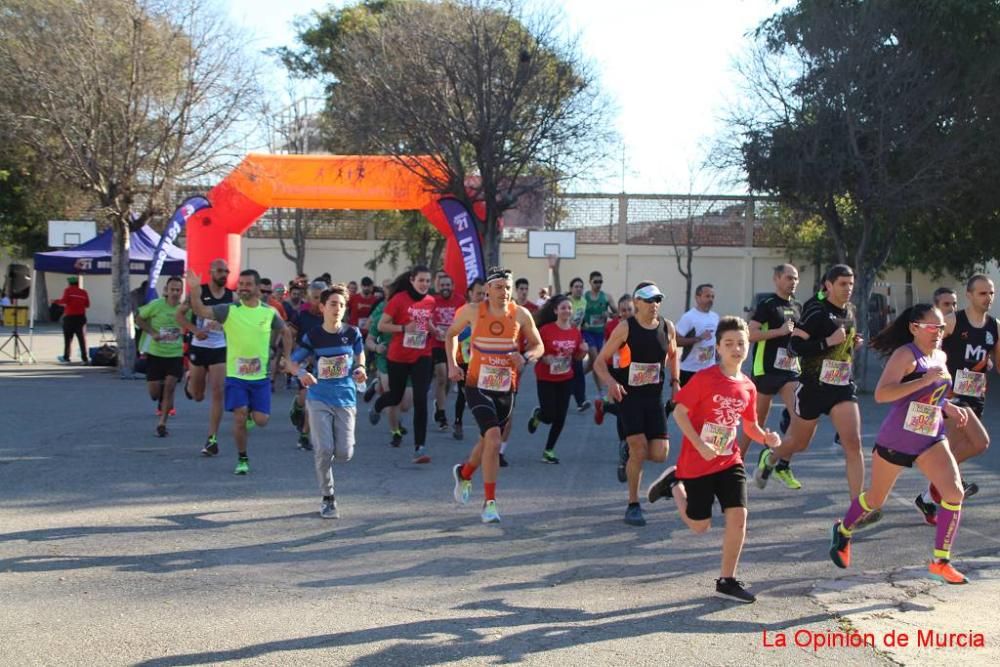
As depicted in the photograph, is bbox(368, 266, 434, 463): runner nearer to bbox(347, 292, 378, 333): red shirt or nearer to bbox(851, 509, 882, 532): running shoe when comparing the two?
bbox(851, 509, 882, 532): running shoe

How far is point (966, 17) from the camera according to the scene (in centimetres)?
1894

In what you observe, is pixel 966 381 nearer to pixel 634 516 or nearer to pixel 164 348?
pixel 634 516

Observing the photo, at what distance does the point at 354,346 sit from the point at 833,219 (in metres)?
13.3

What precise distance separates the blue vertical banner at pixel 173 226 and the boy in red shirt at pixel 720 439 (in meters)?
16.6

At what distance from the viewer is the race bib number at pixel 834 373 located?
8.53 m

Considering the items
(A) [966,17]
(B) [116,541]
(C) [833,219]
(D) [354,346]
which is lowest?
(B) [116,541]

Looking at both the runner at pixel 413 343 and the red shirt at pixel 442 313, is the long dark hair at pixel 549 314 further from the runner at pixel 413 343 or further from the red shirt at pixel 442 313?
the red shirt at pixel 442 313

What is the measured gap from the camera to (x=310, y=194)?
2247 cm

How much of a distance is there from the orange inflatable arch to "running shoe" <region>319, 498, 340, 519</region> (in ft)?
44.8

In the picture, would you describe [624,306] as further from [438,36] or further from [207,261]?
[207,261]

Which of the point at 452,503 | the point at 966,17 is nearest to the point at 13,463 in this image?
the point at 452,503

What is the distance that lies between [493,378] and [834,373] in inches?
103

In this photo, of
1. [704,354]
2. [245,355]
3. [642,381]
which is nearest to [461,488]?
[642,381]

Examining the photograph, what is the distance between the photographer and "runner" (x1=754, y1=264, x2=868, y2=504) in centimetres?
847
